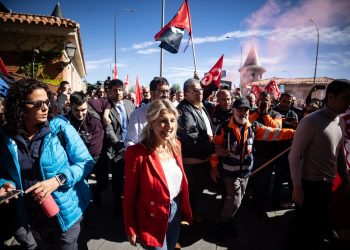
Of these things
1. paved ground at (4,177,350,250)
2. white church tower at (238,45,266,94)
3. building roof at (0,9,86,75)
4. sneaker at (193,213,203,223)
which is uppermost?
white church tower at (238,45,266,94)

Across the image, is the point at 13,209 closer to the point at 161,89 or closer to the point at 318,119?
the point at 161,89

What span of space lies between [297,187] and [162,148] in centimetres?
149

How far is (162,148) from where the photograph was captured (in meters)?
2.06

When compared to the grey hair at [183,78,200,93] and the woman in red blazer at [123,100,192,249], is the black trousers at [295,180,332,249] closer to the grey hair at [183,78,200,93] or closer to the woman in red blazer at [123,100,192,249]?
the woman in red blazer at [123,100,192,249]

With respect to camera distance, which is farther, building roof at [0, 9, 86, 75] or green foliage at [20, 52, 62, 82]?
green foliage at [20, 52, 62, 82]

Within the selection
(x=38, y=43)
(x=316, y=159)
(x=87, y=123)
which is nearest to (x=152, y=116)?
(x=316, y=159)

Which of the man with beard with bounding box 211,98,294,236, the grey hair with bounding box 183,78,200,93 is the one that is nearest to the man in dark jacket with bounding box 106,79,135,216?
the grey hair with bounding box 183,78,200,93

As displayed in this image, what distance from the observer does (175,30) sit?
228 inches

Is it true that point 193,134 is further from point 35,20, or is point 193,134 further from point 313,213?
point 35,20

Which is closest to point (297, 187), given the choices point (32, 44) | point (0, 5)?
point (32, 44)

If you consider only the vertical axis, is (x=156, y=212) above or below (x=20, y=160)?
below

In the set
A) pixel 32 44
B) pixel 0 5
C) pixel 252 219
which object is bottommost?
pixel 252 219

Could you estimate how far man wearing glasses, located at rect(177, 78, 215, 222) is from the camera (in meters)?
3.08

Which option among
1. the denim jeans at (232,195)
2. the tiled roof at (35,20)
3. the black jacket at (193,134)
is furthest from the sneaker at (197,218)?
the tiled roof at (35,20)
